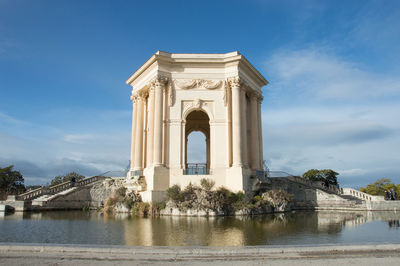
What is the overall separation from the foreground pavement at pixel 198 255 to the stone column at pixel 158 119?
1852 centimetres

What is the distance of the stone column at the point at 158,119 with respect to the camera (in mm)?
27391

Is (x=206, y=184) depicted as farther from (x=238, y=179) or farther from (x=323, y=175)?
(x=323, y=175)

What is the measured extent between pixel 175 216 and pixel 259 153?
15142 millimetres

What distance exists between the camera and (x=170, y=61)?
29.1m

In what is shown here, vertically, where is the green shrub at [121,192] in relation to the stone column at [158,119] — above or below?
below

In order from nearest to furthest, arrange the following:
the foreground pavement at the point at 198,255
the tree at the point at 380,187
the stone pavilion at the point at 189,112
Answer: the foreground pavement at the point at 198,255, the stone pavilion at the point at 189,112, the tree at the point at 380,187

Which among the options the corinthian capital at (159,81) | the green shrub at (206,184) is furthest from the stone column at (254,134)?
the corinthian capital at (159,81)

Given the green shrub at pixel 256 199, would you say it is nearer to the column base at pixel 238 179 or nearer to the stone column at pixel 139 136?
the column base at pixel 238 179

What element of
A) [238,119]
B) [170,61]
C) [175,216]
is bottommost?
[175,216]

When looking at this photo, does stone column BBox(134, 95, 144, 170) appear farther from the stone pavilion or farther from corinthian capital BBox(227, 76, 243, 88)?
corinthian capital BBox(227, 76, 243, 88)

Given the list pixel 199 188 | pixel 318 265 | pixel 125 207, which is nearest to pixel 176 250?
pixel 318 265

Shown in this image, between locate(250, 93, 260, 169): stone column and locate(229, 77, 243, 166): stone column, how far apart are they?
5.03 meters

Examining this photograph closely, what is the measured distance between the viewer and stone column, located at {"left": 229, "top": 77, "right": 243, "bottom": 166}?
27.6 m

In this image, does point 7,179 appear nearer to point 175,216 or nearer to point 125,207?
point 125,207
